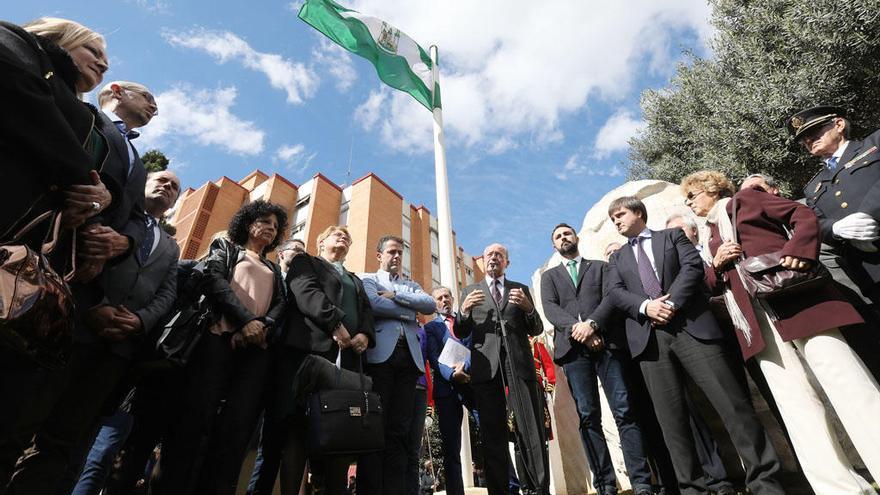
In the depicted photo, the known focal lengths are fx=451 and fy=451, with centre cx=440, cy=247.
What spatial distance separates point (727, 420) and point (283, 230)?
3.34 meters

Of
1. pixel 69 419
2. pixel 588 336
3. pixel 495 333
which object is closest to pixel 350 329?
pixel 495 333

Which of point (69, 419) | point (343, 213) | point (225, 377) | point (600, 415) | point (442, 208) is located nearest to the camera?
point (69, 419)

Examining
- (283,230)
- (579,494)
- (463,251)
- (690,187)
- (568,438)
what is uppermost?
(463,251)

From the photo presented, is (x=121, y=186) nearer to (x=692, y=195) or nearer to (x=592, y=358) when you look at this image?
(x=592, y=358)

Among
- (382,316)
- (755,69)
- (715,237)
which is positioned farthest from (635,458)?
(755,69)

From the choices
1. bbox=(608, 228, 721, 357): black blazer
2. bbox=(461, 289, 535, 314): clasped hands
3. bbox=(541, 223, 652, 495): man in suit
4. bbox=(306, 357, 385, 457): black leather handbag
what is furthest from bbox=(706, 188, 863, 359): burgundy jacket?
bbox=(306, 357, 385, 457): black leather handbag

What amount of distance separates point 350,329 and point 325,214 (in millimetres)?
23097

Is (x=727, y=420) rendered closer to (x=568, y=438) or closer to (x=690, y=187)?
(x=690, y=187)

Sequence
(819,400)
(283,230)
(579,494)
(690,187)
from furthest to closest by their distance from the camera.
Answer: (579,494) → (690,187) → (283,230) → (819,400)

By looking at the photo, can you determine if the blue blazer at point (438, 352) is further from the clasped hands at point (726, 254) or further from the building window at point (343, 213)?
the building window at point (343, 213)

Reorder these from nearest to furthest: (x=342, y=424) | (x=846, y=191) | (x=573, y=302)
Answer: (x=342, y=424)
(x=846, y=191)
(x=573, y=302)

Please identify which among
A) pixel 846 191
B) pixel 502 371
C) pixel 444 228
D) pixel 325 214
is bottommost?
pixel 502 371

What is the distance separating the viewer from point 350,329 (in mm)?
3203

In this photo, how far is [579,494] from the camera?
5105mm
